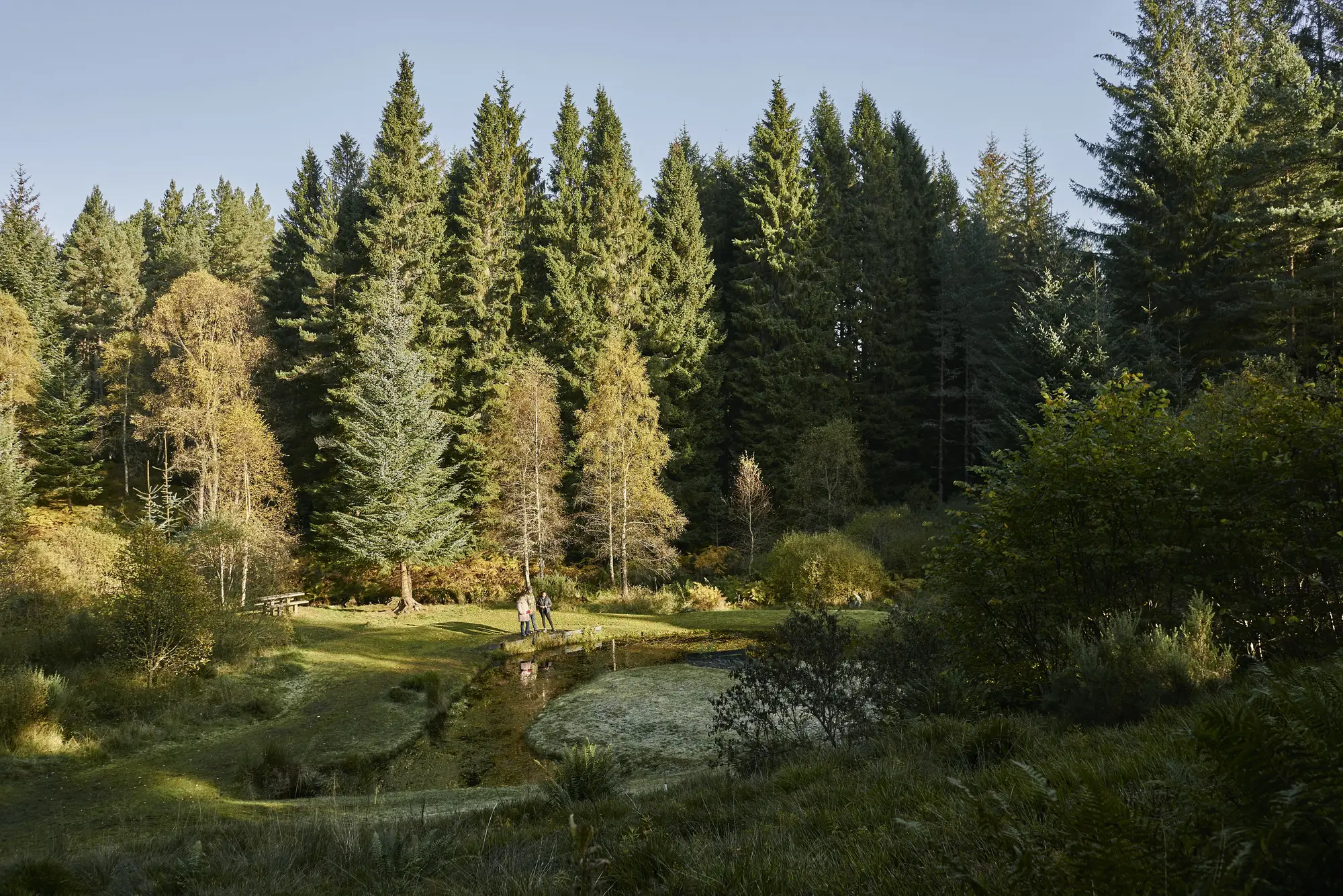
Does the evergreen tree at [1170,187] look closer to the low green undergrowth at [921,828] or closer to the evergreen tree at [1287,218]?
the evergreen tree at [1287,218]

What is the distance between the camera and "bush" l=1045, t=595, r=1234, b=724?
565cm

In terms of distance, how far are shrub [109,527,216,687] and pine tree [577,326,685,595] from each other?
53.5ft

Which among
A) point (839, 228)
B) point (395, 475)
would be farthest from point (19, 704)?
point (839, 228)

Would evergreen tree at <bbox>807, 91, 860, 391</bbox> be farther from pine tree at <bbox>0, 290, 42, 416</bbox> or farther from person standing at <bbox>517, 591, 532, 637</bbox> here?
pine tree at <bbox>0, 290, 42, 416</bbox>

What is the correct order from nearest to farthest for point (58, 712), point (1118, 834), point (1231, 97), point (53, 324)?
1. point (1118, 834)
2. point (58, 712)
3. point (1231, 97)
4. point (53, 324)

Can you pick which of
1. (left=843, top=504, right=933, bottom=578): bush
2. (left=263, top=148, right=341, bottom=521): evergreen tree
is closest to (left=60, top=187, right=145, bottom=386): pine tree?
(left=263, top=148, right=341, bottom=521): evergreen tree

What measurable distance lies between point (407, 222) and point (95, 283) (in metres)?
34.7

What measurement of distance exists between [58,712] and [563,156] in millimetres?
35944

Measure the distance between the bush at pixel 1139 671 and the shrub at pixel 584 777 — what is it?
15.6ft

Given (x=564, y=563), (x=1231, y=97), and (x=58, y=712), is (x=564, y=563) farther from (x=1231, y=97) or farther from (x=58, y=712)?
(x=1231, y=97)

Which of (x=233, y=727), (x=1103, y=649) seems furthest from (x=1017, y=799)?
(x=233, y=727)

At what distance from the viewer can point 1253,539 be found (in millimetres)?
6742

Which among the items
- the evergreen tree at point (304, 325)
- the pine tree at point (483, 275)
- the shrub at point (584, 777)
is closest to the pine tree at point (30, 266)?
the evergreen tree at point (304, 325)

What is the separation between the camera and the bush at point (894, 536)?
93.9ft
